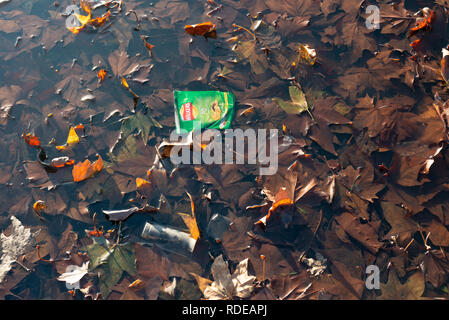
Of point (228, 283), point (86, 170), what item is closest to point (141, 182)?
point (86, 170)

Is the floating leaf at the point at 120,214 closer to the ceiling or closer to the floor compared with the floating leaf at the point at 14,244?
Result: closer to the ceiling

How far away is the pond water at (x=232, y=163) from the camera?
74.0 inches

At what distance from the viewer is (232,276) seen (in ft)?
6.09

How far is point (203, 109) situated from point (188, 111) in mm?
110

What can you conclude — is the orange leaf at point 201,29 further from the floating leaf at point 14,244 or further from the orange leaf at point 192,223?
the floating leaf at point 14,244

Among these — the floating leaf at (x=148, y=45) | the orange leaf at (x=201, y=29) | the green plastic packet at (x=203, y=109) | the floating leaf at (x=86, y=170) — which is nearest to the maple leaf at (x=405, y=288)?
the green plastic packet at (x=203, y=109)

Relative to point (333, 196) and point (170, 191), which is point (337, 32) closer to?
point (333, 196)

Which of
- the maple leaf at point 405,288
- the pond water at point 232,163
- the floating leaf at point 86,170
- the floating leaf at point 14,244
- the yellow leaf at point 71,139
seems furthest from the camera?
the yellow leaf at point 71,139

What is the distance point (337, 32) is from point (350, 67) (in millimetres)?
319

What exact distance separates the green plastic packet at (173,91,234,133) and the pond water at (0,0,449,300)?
0.06m

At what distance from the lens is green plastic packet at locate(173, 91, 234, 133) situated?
225cm
